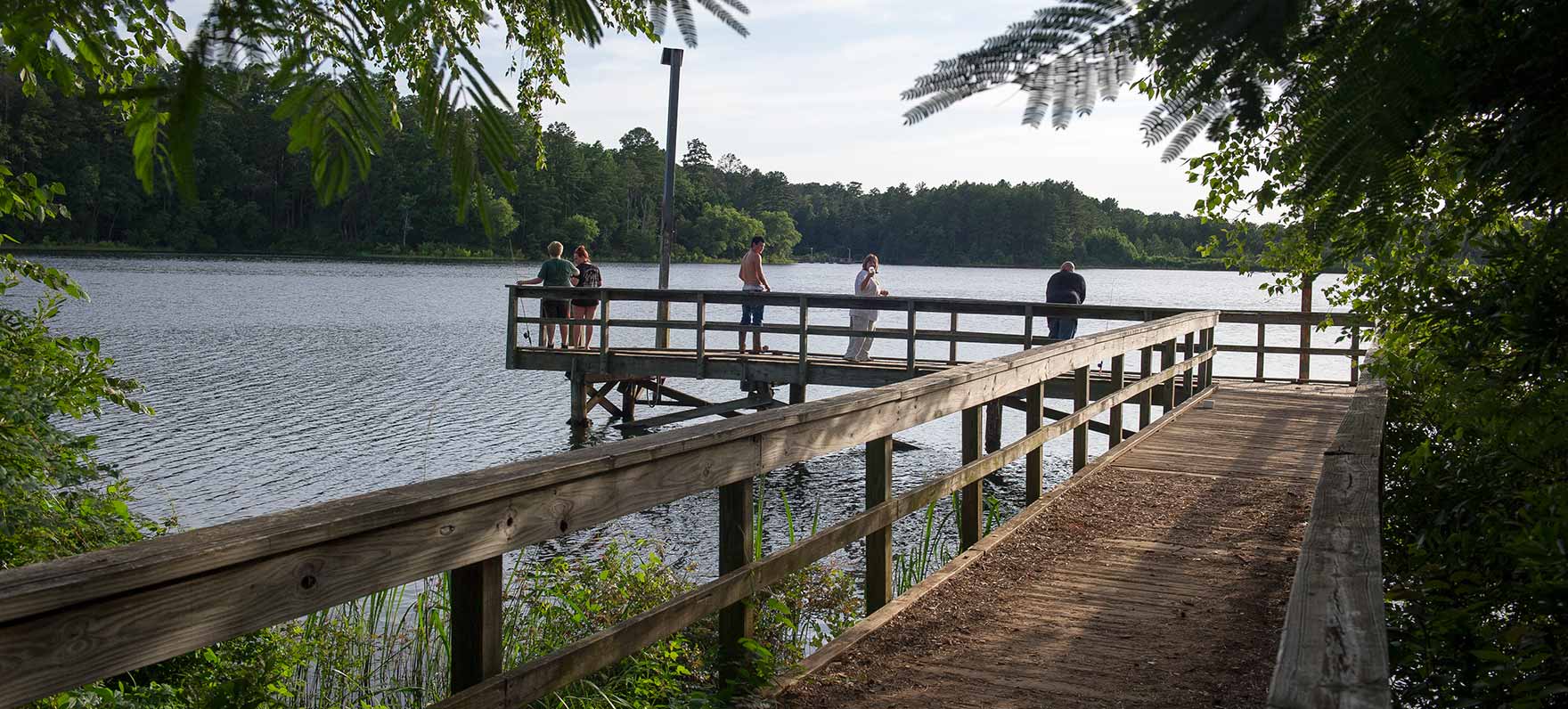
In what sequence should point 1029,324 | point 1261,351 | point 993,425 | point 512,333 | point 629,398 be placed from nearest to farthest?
1. point 1029,324
2. point 1261,351
3. point 512,333
4. point 993,425
5. point 629,398

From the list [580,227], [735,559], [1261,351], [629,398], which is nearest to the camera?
[735,559]

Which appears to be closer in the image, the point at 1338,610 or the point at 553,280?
the point at 1338,610

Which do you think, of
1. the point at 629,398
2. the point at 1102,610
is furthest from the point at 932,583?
the point at 629,398

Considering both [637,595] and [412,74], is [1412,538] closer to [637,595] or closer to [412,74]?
[637,595]

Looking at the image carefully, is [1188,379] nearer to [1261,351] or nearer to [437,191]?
[1261,351]

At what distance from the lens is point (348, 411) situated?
63.1 ft

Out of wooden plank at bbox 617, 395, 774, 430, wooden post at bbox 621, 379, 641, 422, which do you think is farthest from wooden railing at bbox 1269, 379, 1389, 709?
wooden post at bbox 621, 379, 641, 422

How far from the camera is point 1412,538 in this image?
4.92 meters

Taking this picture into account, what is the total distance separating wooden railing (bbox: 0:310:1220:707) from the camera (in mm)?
1473

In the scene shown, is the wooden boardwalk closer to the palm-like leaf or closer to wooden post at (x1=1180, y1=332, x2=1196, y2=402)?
the palm-like leaf

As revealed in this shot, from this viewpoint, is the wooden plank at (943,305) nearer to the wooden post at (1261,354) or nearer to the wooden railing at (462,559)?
the wooden post at (1261,354)

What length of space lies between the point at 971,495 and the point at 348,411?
1641 cm

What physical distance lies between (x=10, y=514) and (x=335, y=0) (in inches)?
169

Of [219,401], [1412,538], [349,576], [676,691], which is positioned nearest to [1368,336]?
[1412,538]
